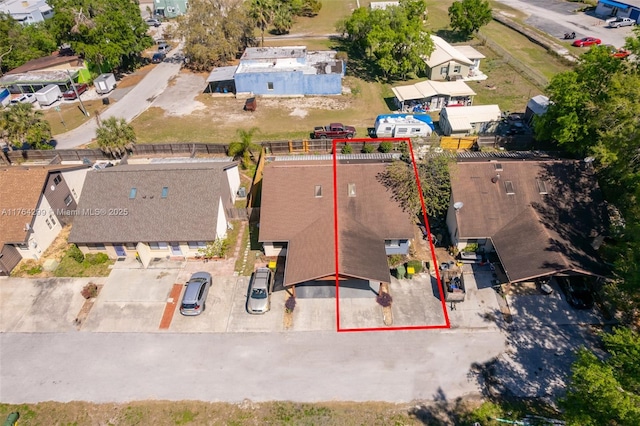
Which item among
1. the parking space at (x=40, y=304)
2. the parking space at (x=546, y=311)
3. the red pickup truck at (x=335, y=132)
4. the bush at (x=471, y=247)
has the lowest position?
the parking space at (x=40, y=304)

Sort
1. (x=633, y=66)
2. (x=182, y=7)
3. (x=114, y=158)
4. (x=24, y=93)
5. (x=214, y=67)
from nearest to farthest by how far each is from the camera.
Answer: (x=633, y=66), (x=114, y=158), (x=24, y=93), (x=214, y=67), (x=182, y=7)

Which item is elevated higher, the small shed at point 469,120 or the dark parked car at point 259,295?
the small shed at point 469,120

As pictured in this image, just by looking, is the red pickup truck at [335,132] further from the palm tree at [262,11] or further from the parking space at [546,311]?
the palm tree at [262,11]

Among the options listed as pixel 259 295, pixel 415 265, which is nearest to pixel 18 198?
pixel 259 295

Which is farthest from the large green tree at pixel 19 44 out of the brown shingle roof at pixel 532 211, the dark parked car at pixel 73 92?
the brown shingle roof at pixel 532 211

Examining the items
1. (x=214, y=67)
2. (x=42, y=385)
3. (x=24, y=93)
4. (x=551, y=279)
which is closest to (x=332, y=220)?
(x=551, y=279)

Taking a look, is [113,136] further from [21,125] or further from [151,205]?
[151,205]

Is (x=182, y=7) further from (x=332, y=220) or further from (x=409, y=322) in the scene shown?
(x=409, y=322)

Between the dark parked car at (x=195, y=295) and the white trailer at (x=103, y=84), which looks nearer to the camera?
the dark parked car at (x=195, y=295)
